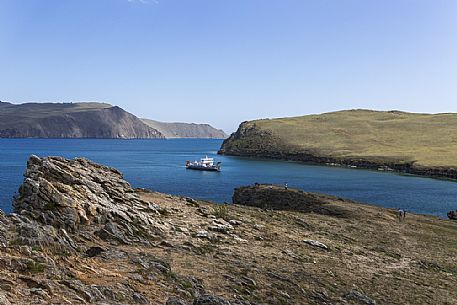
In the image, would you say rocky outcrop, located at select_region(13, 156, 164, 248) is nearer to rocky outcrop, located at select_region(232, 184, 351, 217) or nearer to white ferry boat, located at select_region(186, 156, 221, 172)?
rocky outcrop, located at select_region(232, 184, 351, 217)

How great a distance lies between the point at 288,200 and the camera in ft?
207

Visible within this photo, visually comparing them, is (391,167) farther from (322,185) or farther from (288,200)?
(288,200)

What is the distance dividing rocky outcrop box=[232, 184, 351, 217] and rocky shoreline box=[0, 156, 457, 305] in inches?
409

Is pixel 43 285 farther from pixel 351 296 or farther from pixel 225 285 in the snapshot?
pixel 351 296

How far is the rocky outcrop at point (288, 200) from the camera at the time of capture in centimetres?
5592

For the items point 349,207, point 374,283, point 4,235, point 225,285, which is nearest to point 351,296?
point 374,283

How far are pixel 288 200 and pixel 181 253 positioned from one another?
38.5 m

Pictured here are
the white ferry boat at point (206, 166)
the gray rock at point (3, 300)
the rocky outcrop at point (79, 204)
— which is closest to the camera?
the gray rock at point (3, 300)

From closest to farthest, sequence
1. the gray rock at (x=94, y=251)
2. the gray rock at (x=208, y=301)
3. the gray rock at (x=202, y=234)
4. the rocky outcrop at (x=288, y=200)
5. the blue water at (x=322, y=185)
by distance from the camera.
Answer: the gray rock at (x=208, y=301) → the gray rock at (x=94, y=251) → the gray rock at (x=202, y=234) → the rocky outcrop at (x=288, y=200) → the blue water at (x=322, y=185)

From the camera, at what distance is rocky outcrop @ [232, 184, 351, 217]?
183 ft

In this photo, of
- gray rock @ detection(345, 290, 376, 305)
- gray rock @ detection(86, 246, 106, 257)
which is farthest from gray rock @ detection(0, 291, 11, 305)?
gray rock @ detection(345, 290, 376, 305)

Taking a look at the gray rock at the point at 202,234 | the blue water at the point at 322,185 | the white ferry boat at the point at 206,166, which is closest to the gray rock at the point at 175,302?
Result: the gray rock at the point at 202,234

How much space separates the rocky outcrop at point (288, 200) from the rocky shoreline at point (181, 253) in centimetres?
1038

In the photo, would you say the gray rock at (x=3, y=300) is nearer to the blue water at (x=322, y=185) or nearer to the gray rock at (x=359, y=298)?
the gray rock at (x=359, y=298)
